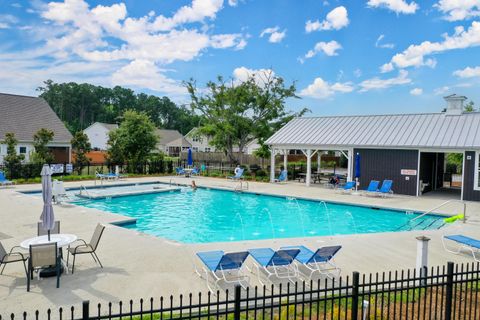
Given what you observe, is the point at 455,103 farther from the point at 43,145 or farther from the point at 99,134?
the point at 99,134

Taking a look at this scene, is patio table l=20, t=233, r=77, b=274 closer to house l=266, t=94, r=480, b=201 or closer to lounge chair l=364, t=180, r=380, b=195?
lounge chair l=364, t=180, r=380, b=195

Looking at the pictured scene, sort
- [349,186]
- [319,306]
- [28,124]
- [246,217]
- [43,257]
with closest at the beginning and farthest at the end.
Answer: [319,306] < [43,257] < [246,217] < [349,186] < [28,124]

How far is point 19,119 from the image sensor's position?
29969mm

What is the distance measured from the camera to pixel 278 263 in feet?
22.1

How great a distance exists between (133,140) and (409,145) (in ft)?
62.4

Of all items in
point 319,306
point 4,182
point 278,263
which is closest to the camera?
point 319,306

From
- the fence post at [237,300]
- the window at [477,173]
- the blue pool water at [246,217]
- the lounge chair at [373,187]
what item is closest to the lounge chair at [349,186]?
the lounge chair at [373,187]

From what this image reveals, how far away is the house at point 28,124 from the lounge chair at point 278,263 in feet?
83.9

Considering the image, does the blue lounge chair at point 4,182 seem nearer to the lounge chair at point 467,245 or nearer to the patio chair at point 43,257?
the patio chair at point 43,257

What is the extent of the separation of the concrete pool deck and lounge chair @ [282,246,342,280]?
30 centimetres

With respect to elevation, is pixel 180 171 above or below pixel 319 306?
above

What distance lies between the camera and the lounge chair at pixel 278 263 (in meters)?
6.65

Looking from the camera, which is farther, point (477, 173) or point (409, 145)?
point (409, 145)

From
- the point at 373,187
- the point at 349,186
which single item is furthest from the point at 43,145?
the point at 373,187
